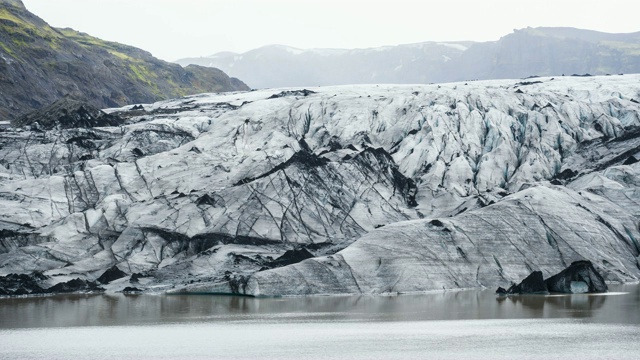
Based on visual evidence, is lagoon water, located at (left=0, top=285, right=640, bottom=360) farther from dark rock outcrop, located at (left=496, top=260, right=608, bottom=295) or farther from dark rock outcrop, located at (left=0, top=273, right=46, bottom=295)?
dark rock outcrop, located at (left=0, top=273, right=46, bottom=295)

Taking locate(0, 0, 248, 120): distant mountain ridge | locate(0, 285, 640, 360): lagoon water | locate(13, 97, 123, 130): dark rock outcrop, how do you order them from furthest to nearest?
locate(0, 0, 248, 120): distant mountain ridge < locate(13, 97, 123, 130): dark rock outcrop < locate(0, 285, 640, 360): lagoon water

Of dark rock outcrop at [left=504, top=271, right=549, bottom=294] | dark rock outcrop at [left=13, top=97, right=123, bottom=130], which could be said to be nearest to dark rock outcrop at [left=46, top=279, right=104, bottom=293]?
dark rock outcrop at [left=504, top=271, right=549, bottom=294]

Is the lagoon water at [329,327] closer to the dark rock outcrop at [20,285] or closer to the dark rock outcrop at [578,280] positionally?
the dark rock outcrop at [578,280]

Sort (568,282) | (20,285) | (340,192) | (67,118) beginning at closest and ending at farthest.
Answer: (568,282)
(20,285)
(340,192)
(67,118)

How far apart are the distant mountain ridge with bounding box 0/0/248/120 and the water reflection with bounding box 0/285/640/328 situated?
5327cm

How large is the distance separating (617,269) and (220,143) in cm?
3047

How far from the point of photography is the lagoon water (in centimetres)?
2566

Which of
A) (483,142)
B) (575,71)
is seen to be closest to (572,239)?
(483,142)

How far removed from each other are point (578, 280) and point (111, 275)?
23.0 meters

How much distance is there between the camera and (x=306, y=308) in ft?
121

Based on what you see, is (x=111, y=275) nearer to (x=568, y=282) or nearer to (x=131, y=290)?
(x=131, y=290)

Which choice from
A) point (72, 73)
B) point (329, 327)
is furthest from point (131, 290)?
point (72, 73)

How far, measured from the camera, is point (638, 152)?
59.6 metres

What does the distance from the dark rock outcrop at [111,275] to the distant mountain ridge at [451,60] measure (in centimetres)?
9540
